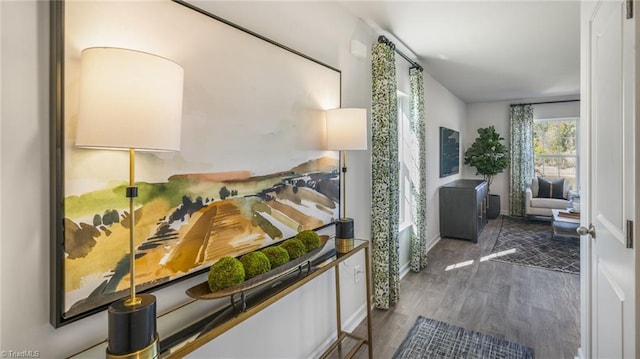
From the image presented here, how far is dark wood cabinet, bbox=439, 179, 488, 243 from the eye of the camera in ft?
14.9

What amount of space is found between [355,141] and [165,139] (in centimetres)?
123

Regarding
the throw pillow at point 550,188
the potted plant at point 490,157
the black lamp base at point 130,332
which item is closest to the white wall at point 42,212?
the black lamp base at point 130,332

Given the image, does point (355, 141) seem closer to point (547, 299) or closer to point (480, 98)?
point (547, 299)

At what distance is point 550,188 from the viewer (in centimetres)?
593

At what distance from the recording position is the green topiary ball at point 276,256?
4.52ft

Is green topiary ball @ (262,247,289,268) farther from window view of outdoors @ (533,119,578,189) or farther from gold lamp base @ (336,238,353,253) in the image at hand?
window view of outdoors @ (533,119,578,189)

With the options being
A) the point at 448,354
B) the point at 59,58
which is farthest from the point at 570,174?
the point at 59,58

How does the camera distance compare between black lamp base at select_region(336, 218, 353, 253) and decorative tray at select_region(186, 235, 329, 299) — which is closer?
decorative tray at select_region(186, 235, 329, 299)

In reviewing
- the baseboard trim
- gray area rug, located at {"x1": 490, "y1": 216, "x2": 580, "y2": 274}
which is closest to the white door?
the baseboard trim

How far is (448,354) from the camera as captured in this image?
2047 millimetres

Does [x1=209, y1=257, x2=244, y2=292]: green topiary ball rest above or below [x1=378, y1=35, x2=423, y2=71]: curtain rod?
below

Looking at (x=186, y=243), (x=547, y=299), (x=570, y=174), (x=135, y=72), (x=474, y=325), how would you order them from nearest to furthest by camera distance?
(x=135, y=72) → (x=186, y=243) → (x=474, y=325) → (x=547, y=299) → (x=570, y=174)

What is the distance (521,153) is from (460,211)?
283 centimetres

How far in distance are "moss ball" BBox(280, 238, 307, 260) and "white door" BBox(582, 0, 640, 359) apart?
1233 millimetres
